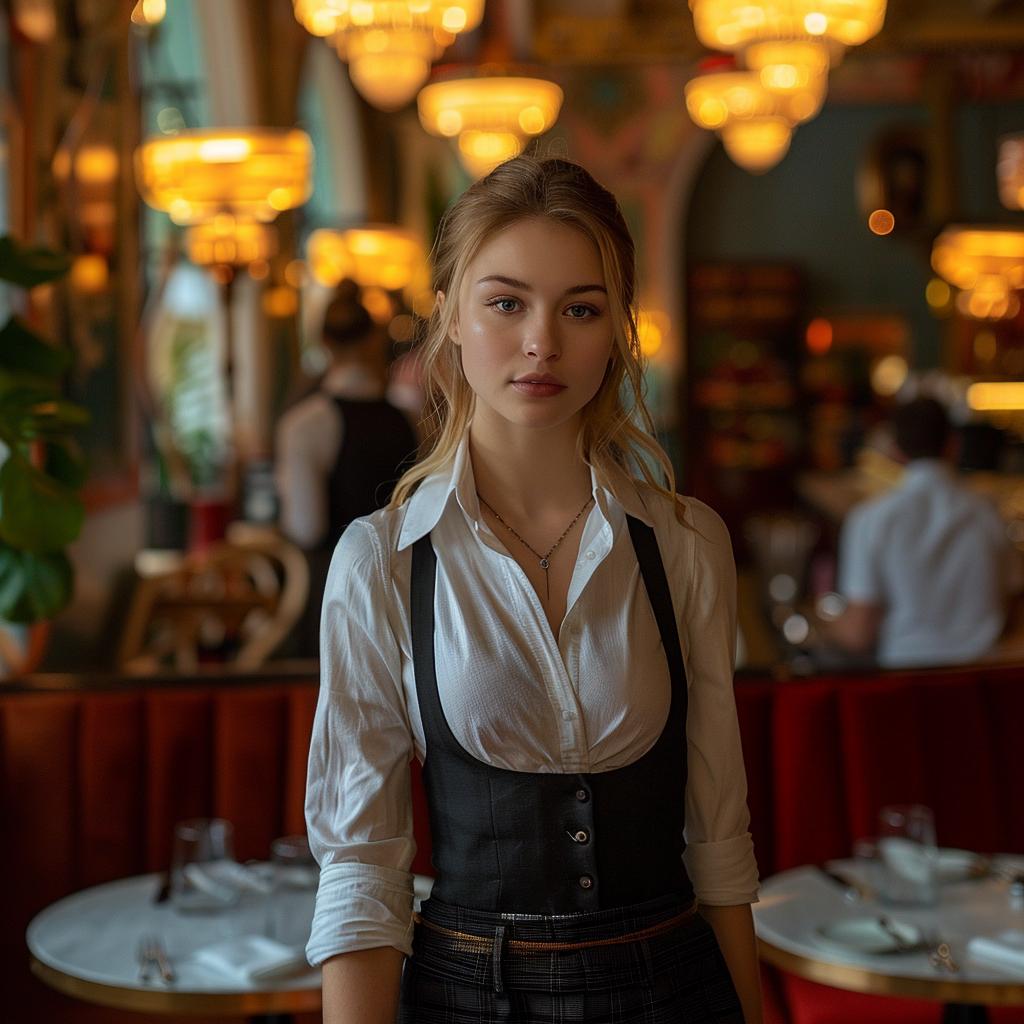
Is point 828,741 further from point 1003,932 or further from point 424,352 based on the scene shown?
point 424,352

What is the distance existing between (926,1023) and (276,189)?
3877mm

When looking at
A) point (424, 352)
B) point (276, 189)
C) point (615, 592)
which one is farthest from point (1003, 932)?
point (276, 189)

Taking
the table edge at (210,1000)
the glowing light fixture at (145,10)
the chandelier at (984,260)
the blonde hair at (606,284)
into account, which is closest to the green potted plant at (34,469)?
the table edge at (210,1000)

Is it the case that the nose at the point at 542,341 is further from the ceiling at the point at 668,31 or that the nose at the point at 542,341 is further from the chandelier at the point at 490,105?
→ the ceiling at the point at 668,31

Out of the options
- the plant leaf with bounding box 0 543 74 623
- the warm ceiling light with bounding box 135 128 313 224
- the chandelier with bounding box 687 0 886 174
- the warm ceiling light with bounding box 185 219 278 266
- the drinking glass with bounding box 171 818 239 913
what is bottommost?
the drinking glass with bounding box 171 818 239 913

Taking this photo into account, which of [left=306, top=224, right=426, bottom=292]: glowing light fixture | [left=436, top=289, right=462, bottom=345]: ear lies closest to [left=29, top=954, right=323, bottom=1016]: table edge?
[left=436, top=289, right=462, bottom=345]: ear

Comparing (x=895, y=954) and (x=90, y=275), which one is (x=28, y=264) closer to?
(x=895, y=954)

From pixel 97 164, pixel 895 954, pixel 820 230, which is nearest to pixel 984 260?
pixel 820 230

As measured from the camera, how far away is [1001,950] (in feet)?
6.94

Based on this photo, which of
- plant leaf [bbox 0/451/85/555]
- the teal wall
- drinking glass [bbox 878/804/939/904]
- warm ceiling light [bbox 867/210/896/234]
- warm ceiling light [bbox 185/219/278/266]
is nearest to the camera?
drinking glass [bbox 878/804/939/904]

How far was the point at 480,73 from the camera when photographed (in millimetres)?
7445

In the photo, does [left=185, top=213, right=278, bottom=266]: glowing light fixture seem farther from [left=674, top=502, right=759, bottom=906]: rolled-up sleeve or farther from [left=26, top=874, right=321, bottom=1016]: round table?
[left=674, top=502, right=759, bottom=906]: rolled-up sleeve

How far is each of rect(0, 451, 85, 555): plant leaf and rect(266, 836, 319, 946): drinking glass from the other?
870 mm

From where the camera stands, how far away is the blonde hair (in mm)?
1339
